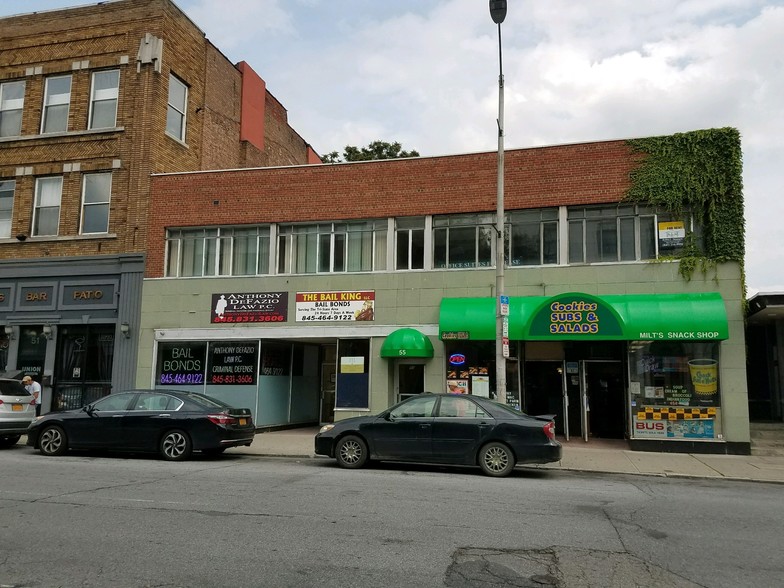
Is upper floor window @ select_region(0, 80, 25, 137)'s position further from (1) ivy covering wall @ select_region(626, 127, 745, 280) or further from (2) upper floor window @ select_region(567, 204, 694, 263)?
(1) ivy covering wall @ select_region(626, 127, 745, 280)

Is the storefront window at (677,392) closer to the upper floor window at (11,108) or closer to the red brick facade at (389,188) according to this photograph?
the red brick facade at (389,188)

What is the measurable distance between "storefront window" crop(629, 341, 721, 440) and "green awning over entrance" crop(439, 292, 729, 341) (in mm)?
711

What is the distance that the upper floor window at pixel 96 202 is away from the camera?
20.6m

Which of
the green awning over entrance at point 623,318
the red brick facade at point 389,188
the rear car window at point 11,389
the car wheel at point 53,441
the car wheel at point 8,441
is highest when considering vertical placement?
the red brick facade at point 389,188

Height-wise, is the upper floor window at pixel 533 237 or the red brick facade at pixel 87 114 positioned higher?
the red brick facade at pixel 87 114

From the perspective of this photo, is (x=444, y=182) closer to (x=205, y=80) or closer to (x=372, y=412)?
(x=372, y=412)

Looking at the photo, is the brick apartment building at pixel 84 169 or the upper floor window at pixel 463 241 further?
the brick apartment building at pixel 84 169

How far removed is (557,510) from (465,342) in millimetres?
8909

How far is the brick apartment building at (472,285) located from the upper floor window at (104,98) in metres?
2.93

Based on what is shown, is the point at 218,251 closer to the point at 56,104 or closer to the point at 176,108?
the point at 176,108

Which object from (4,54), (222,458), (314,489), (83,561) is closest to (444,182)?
(222,458)

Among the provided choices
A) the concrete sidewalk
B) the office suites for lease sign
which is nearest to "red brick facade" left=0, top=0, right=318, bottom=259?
the office suites for lease sign

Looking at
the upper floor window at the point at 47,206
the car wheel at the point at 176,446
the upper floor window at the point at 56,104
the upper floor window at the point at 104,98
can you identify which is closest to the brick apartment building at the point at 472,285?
the upper floor window at the point at 104,98

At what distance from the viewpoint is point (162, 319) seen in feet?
63.9
